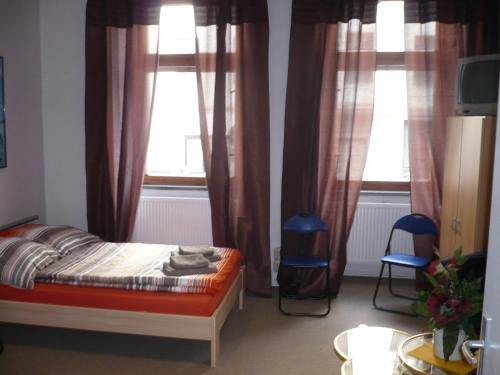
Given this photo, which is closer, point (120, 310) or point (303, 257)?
point (120, 310)

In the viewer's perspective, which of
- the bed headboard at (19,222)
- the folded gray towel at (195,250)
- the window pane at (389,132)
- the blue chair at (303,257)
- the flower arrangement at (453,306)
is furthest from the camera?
the window pane at (389,132)

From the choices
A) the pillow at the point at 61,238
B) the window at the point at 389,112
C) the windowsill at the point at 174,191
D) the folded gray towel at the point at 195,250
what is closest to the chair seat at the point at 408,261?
the window at the point at 389,112

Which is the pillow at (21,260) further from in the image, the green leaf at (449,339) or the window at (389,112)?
the window at (389,112)

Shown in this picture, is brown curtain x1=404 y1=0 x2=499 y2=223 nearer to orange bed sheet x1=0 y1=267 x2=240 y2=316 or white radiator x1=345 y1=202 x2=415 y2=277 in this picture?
white radiator x1=345 y1=202 x2=415 y2=277

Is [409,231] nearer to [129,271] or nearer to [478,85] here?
[478,85]

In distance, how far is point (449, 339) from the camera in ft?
7.36

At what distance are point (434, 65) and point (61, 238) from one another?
11.1 feet

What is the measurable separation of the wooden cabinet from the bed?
5.72 ft

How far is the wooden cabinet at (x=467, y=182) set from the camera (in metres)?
3.26

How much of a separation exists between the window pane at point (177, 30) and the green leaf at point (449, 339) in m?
3.31

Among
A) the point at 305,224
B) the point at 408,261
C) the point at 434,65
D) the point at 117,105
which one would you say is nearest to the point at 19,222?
the point at 117,105

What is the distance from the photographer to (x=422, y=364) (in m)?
2.44

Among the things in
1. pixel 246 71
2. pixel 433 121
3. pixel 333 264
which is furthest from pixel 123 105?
pixel 433 121

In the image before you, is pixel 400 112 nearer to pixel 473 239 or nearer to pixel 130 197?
pixel 473 239
